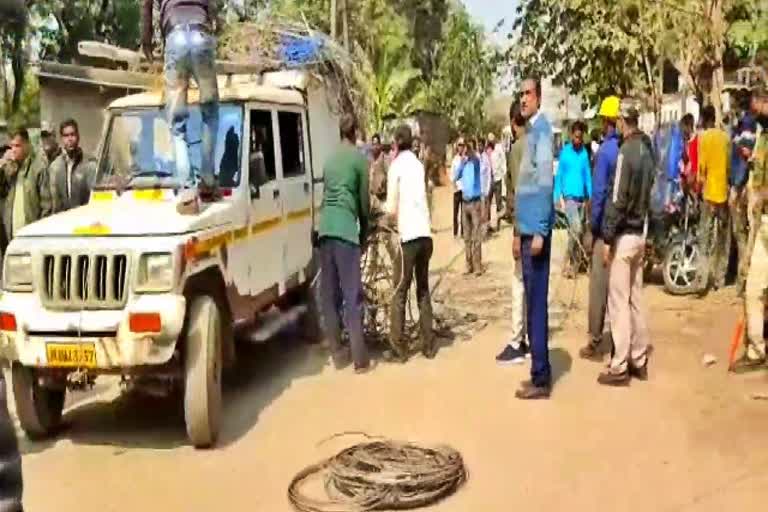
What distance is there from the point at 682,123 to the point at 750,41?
17.6 ft

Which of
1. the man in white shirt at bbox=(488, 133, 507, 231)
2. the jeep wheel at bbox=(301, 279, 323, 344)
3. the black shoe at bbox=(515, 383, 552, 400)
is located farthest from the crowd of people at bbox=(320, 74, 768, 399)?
the man in white shirt at bbox=(488, 133, 507, 231)

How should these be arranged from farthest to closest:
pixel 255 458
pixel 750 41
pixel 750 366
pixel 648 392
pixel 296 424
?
pixel 750 41 < pixel 750 366 < pixel 648 392 < pixel 296 424 < pixel 255 458

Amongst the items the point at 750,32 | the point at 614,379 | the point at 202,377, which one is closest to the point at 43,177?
the point at 202,377

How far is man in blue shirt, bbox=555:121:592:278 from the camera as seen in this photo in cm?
1203

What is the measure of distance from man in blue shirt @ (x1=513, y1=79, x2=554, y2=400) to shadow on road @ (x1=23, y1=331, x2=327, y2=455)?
202 centimetres

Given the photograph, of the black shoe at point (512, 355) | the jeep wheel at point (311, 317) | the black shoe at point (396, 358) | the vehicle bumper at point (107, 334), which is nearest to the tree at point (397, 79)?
the jeep wheel at point (311, 317)

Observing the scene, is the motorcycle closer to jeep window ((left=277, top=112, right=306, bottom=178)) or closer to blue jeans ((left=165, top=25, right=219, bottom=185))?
jeep window ((left=277, top=112, right=306, bottom=178))

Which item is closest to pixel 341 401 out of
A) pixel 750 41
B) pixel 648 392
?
pixel 648 392

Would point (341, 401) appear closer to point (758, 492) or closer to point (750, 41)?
point (758, 492)

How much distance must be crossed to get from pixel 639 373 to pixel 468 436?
1.91 m

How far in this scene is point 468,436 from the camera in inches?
257

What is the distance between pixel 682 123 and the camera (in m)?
12.8

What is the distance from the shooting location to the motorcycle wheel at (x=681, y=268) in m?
11.4

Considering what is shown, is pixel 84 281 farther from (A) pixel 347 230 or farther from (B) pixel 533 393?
(B) pixel 533 393
